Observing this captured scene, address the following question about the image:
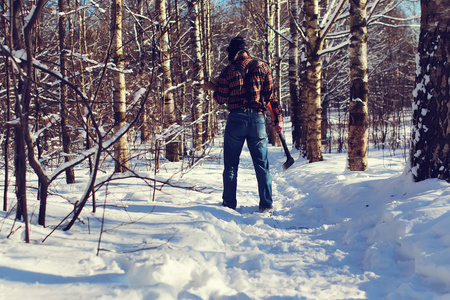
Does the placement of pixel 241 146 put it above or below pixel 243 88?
below

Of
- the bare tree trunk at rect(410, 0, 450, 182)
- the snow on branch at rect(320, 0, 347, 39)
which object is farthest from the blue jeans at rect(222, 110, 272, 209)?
the snow on branch at rect(320, 0, 347, 39)

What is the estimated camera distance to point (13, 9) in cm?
225

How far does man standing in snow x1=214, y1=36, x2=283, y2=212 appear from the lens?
13.3ft

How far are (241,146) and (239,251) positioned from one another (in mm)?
1641

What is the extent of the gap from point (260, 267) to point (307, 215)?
1780 mm

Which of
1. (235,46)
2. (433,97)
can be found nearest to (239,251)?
(235,46)

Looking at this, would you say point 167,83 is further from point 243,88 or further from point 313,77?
point 243,88

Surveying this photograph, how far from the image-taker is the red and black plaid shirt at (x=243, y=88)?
13.3 feet

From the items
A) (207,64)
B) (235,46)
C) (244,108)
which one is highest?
(207,64)

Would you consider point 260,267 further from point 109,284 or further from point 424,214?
point 424,214

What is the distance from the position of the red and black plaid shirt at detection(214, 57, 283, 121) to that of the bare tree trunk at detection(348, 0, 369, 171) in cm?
224

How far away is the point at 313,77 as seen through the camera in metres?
8.05

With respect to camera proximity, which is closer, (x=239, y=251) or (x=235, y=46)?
(x=239, y=251)

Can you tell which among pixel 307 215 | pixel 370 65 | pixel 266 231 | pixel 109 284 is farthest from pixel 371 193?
pixel 370 65
